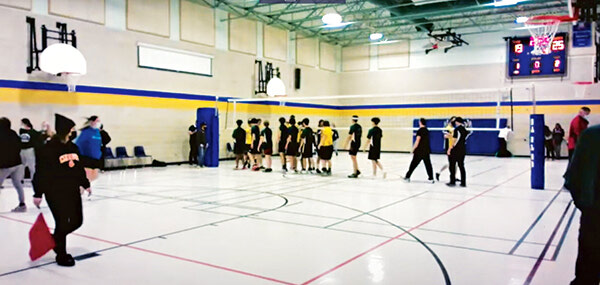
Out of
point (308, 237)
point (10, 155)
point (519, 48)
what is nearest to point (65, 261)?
point (308, 237)

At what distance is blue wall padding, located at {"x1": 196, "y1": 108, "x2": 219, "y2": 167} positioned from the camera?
53.8ft

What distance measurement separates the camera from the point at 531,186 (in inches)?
417

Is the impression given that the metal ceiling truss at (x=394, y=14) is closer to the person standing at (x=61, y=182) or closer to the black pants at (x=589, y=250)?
the person standing at (x=61, y=182)

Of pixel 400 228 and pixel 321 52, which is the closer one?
pixel 400 228

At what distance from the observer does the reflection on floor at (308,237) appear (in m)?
4.21

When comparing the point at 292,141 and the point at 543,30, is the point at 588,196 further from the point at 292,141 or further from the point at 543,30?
the point at 543,30

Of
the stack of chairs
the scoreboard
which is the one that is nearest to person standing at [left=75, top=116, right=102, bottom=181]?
the stack of chairs

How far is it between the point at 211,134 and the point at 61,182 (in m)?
12.0

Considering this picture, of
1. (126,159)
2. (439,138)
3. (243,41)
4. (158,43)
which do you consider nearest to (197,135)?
(126,159)

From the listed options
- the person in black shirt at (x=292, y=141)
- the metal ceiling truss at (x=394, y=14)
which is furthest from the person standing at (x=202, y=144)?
the metal ceiling truss at (x=394, y=14)

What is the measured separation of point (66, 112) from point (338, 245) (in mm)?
12348

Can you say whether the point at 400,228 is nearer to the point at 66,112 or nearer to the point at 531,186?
the point at 531,186

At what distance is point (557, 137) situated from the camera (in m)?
21.0

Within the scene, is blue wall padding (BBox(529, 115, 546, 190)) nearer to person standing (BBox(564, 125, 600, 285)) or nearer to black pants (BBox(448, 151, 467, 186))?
black pants (BBox(448, 151, 467, 186))
